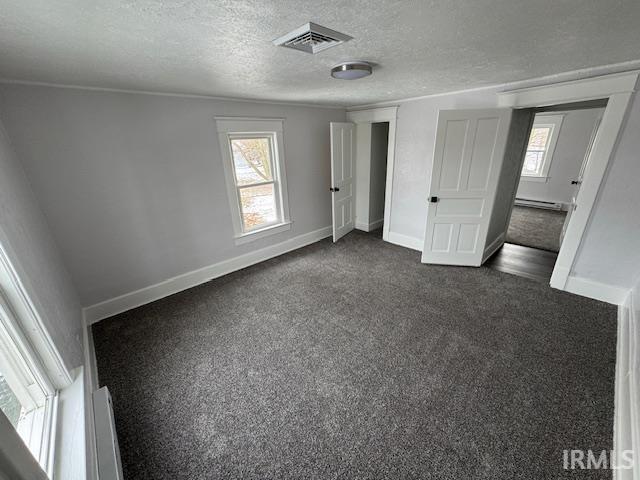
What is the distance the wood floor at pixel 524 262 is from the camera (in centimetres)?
329

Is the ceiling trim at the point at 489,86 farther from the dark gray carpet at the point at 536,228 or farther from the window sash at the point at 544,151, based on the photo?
the window sash at the point at 544,151

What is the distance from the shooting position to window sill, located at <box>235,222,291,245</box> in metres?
3.57

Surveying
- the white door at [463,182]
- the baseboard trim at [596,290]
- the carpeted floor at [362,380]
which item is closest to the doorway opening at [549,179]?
the white door at [463,182]

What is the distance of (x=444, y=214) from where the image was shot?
135 inches

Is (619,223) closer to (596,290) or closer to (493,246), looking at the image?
(596,290)

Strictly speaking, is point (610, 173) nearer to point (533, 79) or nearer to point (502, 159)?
point (502, 159)

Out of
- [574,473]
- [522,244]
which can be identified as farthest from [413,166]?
[574,473]

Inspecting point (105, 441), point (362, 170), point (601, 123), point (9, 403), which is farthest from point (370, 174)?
point (9, 403)

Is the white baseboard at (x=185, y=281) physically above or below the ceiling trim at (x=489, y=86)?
below

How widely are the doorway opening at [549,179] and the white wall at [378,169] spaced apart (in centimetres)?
211

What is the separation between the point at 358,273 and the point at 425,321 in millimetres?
1109

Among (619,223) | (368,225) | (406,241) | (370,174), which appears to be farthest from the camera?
(368,225)

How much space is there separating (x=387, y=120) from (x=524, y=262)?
280cm

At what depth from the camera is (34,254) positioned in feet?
5.15
